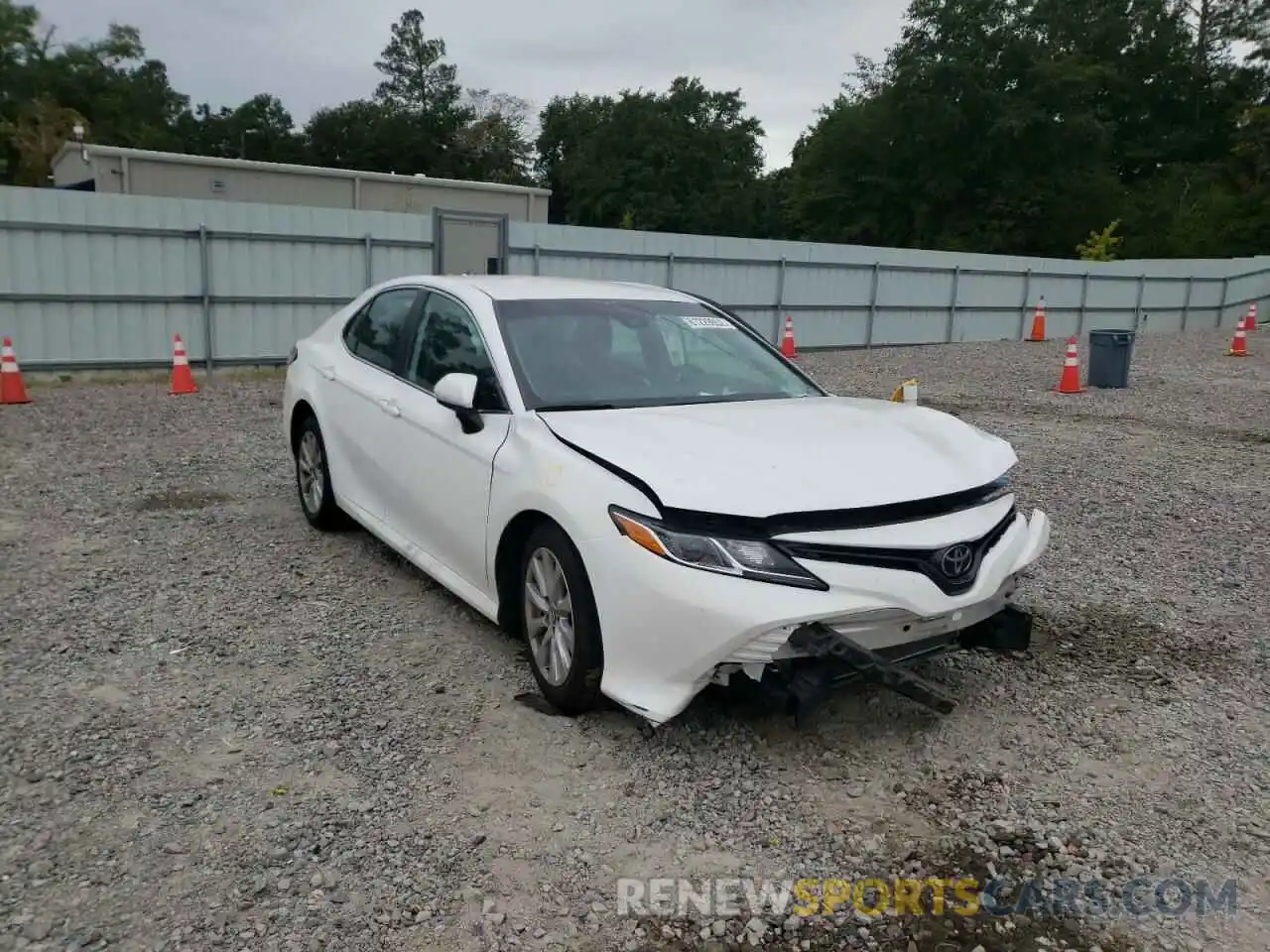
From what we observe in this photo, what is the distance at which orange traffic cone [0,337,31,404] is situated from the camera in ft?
35.7

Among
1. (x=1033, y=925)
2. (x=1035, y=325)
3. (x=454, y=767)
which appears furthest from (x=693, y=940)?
(x=1035, y=325)

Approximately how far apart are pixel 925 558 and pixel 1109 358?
1194 cm

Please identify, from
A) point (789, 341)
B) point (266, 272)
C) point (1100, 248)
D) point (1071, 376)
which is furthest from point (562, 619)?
point (1100, 248)

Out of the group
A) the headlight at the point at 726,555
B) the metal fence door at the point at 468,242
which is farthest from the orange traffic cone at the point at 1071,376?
the headlight at the point at 726,555

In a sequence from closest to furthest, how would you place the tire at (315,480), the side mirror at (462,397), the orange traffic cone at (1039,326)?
the side mirror at (462,397) → the tire at (315,480) → the orange traffic cone at (1039,326)

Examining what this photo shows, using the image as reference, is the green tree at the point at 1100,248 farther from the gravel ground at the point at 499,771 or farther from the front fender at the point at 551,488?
the front fender at the point at 551,488

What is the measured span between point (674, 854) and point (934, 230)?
44902 millimetres

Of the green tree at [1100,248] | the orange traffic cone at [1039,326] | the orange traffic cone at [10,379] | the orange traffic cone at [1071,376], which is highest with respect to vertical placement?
the green tree at [1100,248]

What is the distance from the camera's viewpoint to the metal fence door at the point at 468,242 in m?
14.9

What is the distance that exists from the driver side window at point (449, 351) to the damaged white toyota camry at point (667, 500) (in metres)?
0.01

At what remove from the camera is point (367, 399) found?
519 cm

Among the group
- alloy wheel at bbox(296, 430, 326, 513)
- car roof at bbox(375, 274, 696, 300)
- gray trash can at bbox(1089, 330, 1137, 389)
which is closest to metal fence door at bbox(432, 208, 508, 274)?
gray trash can at bbox(1089, 330, 1137, 389)

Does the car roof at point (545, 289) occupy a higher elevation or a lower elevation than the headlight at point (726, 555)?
higher

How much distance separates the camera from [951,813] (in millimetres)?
3256
